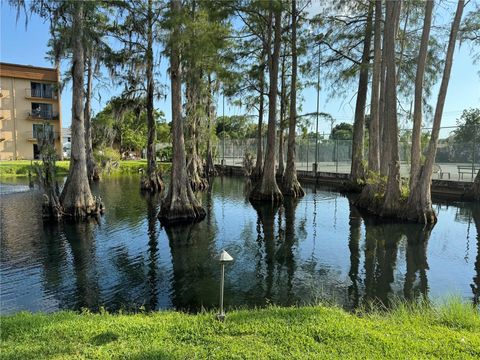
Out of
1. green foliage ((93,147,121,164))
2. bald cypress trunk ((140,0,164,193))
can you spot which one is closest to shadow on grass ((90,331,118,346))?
bald cypress trunk ((140,0,164,193))

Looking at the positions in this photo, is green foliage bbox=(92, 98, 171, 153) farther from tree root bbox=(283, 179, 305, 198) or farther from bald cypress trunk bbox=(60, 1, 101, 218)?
tree root bbox=(283, 179, 305, 198)

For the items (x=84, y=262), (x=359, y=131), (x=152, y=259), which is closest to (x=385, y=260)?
(x=152, y=259)

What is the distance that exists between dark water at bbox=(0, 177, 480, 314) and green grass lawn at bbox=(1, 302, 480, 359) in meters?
1.93

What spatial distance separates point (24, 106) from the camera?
139 ft

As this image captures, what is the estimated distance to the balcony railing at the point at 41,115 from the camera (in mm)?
42781

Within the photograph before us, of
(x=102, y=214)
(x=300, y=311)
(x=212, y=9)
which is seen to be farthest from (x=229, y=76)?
(x=300, y=311)

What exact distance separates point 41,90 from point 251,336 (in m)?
47.7

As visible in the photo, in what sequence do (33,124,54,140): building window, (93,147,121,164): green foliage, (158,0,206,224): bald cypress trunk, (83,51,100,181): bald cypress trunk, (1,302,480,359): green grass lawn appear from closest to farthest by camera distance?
(1,302,480,359): green grass lawn < (158,0,206,224): bald cypress trunk < (33,124,54,140): building window < (83,51,100,181): bald cypress trunk < (93,147,121,164): green foliage

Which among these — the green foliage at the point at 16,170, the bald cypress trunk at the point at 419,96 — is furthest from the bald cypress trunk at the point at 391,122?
the green foliage at the point at 16,170

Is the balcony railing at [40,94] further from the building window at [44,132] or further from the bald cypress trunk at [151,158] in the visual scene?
the building window at [44,132]

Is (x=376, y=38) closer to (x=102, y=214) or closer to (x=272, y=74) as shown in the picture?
(x=272, y=74)

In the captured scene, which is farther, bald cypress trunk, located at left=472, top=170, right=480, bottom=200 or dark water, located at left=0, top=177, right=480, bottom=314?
bald cypress trunk, located at left=472, top=170, right=480, bottom=200

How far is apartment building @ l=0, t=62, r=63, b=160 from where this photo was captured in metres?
41.0

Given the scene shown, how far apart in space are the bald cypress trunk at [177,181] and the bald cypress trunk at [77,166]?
A: 2961mm
